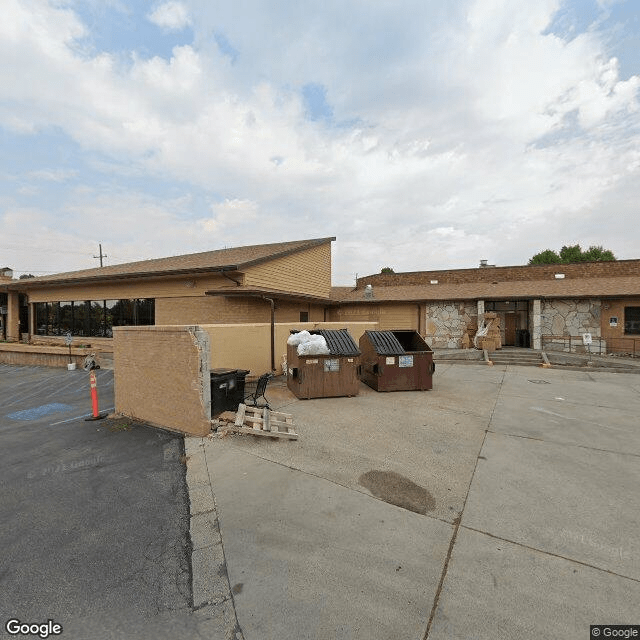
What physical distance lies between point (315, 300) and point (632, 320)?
54.7 ft

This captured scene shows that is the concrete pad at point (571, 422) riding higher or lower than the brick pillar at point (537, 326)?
lower

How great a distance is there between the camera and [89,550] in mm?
3158

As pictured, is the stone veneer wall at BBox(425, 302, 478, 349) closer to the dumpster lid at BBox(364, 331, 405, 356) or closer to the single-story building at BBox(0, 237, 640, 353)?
the single-story building at BBox(0, 237, 640, 353)

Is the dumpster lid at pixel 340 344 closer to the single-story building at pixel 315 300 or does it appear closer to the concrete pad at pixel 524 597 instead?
the single-story building at pixel 315 300

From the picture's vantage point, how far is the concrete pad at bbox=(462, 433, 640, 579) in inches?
124

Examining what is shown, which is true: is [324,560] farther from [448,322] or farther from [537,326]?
[537,326]

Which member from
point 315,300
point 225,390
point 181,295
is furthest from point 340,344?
point 181,295

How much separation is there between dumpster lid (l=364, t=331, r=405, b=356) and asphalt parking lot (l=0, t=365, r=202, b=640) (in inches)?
241

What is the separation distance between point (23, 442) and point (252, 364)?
19.7 ft

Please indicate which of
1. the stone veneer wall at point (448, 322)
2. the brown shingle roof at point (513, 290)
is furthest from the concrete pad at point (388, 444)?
the brown shingle roof at point (513, 290)

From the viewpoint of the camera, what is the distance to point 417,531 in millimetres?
3363

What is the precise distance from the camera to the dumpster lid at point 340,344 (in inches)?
354

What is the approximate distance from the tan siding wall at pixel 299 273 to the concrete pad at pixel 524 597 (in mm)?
12332

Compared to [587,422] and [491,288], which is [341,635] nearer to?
[587,422]
